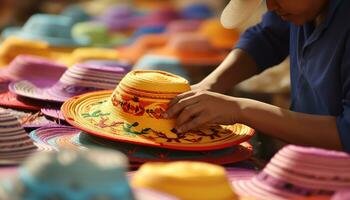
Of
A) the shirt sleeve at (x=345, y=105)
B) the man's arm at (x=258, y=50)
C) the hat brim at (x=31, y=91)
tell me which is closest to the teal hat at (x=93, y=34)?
the hat brim at (x=31, y=91)

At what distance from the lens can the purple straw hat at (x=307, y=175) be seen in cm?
200

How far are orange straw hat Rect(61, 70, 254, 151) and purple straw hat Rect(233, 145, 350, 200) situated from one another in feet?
1.38

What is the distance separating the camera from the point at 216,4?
8797 millimetres

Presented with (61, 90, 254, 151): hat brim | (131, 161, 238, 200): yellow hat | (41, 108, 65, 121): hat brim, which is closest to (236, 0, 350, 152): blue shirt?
(61, 90, 254, 151): hat brim

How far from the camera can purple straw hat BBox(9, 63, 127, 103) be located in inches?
121

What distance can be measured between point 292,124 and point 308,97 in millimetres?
338

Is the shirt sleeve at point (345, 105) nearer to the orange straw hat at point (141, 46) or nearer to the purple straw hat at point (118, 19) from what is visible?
the orange straw hat at point (141, 46)

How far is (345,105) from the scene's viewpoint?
7.79 feet

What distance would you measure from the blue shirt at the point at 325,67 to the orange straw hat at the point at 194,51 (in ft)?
7.21

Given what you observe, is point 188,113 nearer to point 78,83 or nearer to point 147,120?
point 147,120

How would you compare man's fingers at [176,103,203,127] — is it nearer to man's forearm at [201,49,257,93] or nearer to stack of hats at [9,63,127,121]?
man's forearm at [201,49,257,93]

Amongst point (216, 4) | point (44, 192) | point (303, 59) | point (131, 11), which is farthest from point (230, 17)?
point (216, 4)

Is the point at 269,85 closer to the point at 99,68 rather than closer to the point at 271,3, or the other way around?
the point at 99,68

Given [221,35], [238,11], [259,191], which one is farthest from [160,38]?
[259,191]
